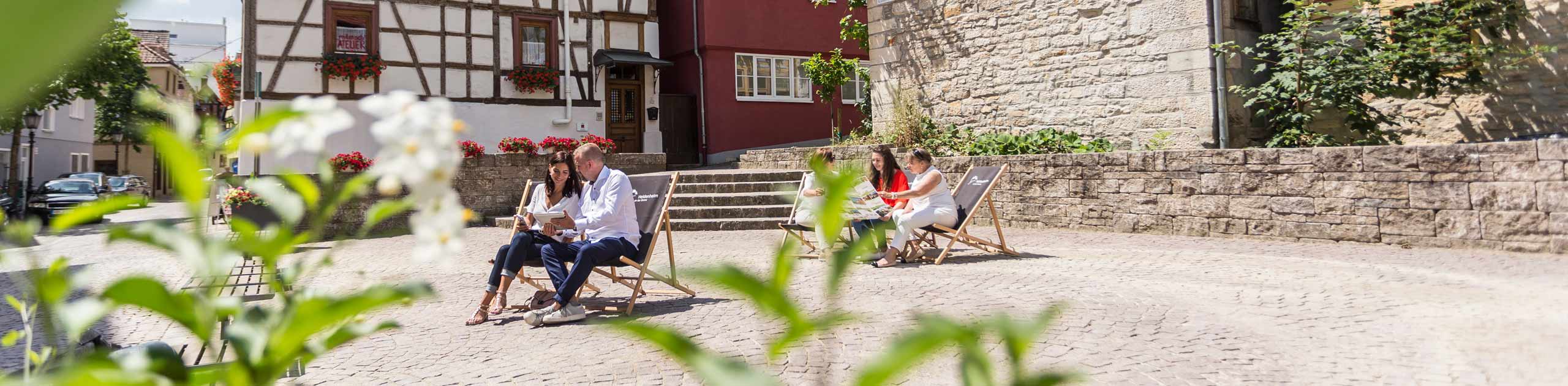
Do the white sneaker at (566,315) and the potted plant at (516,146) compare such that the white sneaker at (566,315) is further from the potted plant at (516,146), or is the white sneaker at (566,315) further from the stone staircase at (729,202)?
the potted plant at (516,146)

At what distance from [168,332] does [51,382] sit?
16.9 feet

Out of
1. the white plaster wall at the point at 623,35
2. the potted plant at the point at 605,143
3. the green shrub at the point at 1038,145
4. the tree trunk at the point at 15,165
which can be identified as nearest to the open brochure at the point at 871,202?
the green shrub at the point at 1038,145

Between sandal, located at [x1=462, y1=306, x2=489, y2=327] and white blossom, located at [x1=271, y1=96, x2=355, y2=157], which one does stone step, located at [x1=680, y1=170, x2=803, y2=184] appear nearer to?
sandal, located at [x1=462, y1=306, x2=489, y2=327]

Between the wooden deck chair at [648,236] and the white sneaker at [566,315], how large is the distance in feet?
0.93

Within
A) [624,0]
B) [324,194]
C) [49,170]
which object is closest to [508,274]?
[324,194]

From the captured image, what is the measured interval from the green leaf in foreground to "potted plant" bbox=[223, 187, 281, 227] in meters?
8.70

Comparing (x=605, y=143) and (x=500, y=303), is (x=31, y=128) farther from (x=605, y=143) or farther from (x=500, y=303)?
(x=500, y=303)

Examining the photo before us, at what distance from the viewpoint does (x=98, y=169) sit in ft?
121

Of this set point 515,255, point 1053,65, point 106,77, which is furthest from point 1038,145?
point 106,77

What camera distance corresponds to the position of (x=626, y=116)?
18359 mm

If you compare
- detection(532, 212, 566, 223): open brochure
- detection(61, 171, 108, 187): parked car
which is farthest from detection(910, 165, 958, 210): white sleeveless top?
detection(61, 171, 108, 187): parked car

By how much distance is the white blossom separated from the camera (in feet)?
2.22

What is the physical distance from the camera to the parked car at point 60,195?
17250mm

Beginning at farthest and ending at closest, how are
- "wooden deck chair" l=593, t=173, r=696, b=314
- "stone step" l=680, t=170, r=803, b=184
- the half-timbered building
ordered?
the half-timbered building
"stone step" l=680, t=170, r=803, b=184
"wooden deck chair" l=593, t=173, r=696, b=314
